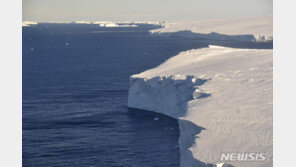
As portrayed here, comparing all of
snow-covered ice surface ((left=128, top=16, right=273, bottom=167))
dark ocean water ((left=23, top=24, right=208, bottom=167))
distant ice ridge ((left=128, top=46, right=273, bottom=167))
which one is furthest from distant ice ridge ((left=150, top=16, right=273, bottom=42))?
distant ice ridge ((left=128, top=46, right=273, bottom=167))

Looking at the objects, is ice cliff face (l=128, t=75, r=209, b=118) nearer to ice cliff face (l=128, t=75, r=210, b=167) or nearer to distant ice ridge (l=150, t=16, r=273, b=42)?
ice cliff face (l=128, t=75, r=210, b=167)

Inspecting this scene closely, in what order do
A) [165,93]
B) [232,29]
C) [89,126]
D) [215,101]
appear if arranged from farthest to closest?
[232,29] < [165,93] < [89,126] < [215,101]

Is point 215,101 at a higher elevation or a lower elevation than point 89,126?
higher

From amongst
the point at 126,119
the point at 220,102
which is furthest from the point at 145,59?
the point at 220,102

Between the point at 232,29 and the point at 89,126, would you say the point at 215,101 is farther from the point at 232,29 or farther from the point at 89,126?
the point at 232,29

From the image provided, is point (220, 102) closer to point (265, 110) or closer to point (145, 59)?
point (265, 110)

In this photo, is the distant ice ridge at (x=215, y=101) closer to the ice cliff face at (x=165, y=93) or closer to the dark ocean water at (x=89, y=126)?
the ice cliff face at (x=165, y=93)

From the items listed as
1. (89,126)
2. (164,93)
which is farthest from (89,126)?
(164,93)
